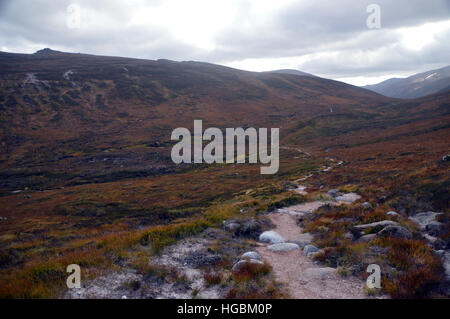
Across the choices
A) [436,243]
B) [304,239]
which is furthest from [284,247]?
[436,243]

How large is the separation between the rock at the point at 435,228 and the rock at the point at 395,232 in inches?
47.7

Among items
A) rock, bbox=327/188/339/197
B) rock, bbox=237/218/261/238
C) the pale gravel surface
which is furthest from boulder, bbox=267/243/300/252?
rock, bbox=327/188/339/197

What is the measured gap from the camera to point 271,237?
11.6 metres

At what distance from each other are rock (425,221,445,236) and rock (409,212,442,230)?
0.30 metres

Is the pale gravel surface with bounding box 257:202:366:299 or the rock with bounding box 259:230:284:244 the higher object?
the pale gravel surface with bounding box 257:202:366:299

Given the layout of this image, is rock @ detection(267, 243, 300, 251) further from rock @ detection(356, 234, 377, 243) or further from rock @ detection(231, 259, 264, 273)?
rock @ detection(356, 234, 377, 243)

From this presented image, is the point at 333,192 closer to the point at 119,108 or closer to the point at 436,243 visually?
the point at 436,243

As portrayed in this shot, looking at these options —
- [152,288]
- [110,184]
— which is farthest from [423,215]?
[110,184]

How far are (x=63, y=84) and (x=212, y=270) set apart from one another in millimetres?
115578

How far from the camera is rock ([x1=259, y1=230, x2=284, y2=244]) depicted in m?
11.3
